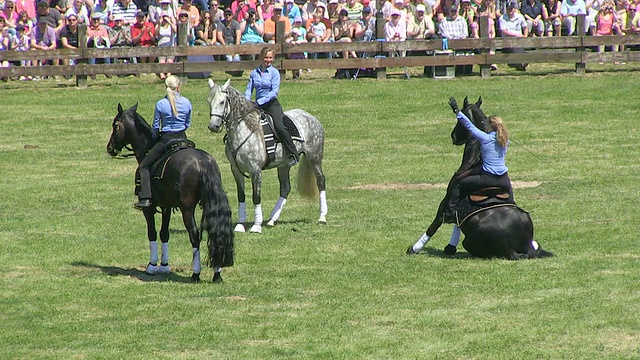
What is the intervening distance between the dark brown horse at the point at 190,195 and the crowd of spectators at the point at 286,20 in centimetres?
1957

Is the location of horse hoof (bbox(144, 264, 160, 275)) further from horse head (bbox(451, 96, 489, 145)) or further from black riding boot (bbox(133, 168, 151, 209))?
horse head (bbox(451, 96, 489, 145))

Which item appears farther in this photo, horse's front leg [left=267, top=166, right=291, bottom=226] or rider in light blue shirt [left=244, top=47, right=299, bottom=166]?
horse's front leg [left=267, top=166, right=291, bottom=226]

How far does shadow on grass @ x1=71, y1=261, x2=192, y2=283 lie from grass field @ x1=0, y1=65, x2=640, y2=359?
4 cm

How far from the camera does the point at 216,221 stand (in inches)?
587

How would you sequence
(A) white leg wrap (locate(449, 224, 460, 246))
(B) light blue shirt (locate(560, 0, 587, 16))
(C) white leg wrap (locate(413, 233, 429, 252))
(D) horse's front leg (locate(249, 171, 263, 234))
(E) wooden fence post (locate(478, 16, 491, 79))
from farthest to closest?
1. (B) light blue shirt (locate(560, 0, 587, 16))
2. (E) wooden fence post (locate(478, 16, 491, 79))
3. (D) horse's front leg (locate(249, 171, 263, 234))
4. (C) white leg wrap (locate(413, 233, 429, 252))
5. (A) white leg wrap (locate(449, 224, 460, 246))

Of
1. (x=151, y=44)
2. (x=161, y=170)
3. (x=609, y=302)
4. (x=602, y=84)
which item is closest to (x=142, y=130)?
(x=161, y=170)

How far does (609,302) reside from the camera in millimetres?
13969

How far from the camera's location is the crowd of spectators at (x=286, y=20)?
35062 mm

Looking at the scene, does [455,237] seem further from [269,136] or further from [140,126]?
[140,126]

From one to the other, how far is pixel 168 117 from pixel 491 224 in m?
4.98

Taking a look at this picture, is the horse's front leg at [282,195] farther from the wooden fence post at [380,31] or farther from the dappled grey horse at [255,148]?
the wooden fence post at [380,31]

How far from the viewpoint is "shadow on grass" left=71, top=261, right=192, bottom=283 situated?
16.0 m

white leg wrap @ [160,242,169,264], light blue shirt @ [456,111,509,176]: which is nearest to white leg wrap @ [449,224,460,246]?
light blue shirt @ [456,111,509,176]

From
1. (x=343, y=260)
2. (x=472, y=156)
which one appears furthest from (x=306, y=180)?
(x=472, y=156)
